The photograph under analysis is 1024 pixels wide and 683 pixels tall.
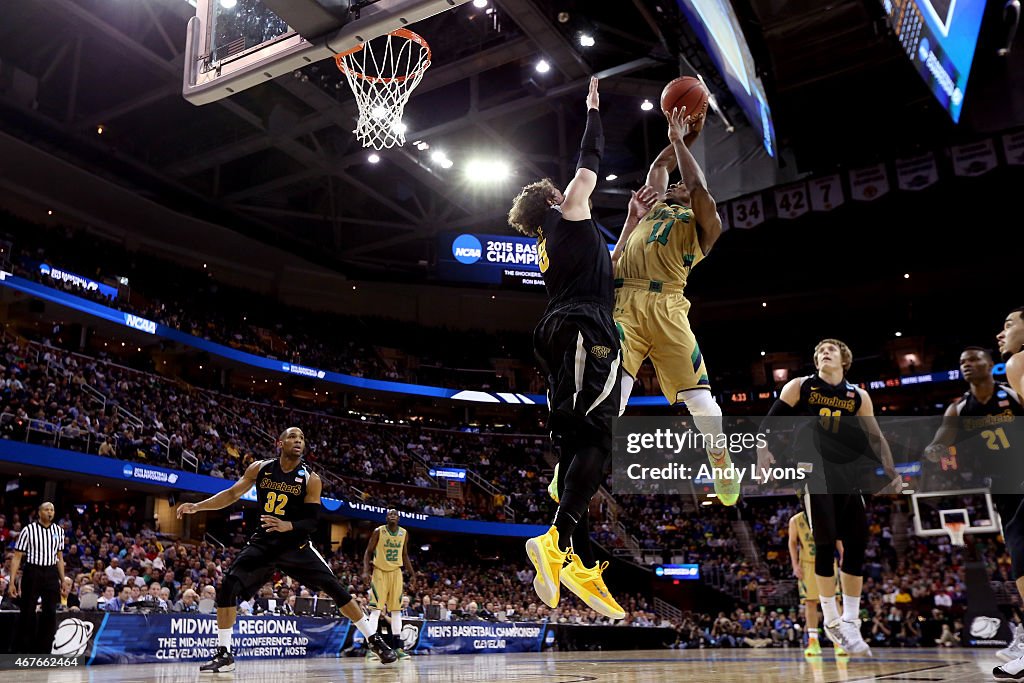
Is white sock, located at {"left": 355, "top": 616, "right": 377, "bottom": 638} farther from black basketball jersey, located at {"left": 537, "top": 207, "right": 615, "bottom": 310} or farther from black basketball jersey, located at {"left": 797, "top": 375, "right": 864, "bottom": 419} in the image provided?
black basketball jersey, located at {"left": 537, "top": 207, "right": 615, "bottom": 310}

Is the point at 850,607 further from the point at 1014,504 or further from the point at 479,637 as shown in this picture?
the point at 479,637

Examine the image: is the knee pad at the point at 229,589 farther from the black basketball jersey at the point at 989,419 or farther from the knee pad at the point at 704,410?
the black basketball jersey at the point at 989,419

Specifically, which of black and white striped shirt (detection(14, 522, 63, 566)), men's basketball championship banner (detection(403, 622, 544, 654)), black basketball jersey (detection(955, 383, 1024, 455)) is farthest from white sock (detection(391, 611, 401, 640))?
black basketball jersey (detection(955, 383, 1024, 455))

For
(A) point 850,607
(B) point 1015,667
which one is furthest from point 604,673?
(B) point 1015,667

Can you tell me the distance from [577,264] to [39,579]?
9.06 metres

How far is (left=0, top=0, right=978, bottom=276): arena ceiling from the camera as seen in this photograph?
48.0 ft

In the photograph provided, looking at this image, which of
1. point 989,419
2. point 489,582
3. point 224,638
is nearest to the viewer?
point 989,419

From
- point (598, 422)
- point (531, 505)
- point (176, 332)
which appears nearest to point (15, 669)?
point (598, 422)

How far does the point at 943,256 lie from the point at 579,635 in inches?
842

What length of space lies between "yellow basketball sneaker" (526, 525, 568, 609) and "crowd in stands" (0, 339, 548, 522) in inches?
651

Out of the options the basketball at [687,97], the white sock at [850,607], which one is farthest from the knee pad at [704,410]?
the white sock at [850,607]

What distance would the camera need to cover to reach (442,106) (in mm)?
20312

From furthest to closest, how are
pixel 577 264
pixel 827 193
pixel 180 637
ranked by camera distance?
pixel 827 193, pixel 180 637, pixel 577 264

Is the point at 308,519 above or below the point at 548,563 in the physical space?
above
